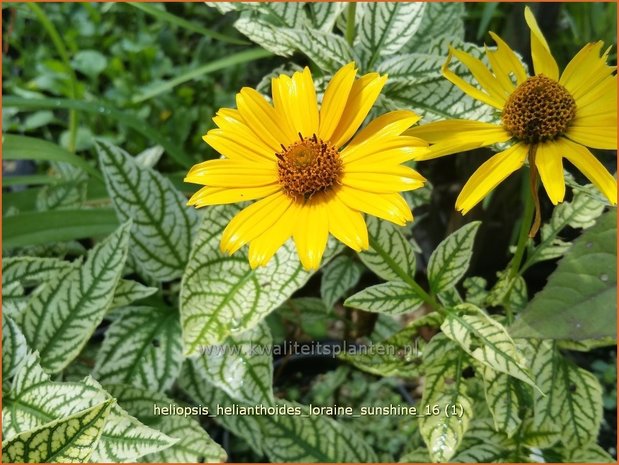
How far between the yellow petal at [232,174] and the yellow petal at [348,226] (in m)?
0.07

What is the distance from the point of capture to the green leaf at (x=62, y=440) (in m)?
0.58

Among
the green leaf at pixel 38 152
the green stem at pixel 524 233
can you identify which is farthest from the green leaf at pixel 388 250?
the green leaf at pixel 38 152

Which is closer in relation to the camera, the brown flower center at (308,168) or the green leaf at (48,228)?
the brown flower center at (308,168)

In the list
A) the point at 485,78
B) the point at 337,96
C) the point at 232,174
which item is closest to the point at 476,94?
the point at 485,78

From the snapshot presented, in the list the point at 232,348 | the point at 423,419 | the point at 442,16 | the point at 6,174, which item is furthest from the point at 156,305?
the point at 6,174

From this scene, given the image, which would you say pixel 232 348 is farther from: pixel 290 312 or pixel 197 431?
pixel 290 312

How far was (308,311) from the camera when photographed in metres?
0.98

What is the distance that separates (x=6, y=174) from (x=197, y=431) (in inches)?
39.8

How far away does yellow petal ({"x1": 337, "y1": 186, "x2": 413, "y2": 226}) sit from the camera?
0.53 m

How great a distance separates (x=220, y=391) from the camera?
85 centimetres

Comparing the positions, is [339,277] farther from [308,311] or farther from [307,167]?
[307,167]

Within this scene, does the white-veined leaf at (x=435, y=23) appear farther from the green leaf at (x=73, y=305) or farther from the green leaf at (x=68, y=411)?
the green leaf at (x=68, y=411)

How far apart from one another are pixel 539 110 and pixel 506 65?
0.07 m

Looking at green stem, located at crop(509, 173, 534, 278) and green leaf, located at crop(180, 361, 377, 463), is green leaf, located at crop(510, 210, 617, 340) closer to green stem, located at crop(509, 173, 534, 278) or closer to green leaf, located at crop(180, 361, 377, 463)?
green stem, located at crop(509, 173, 534, 278)
